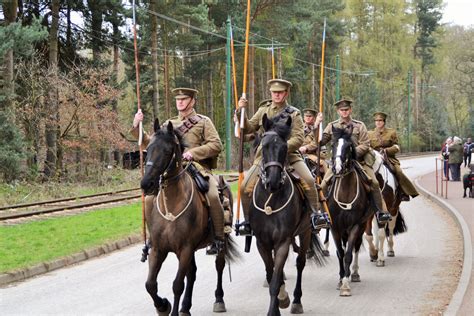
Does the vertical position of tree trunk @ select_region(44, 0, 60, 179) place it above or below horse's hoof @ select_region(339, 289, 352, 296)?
above

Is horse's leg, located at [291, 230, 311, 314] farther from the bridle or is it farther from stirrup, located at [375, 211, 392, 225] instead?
stirrup, located at [375, 211, 392, 225]

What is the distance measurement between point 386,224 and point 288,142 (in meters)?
5.50

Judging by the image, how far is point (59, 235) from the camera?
627 inches

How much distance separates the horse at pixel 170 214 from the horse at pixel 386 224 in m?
5.35

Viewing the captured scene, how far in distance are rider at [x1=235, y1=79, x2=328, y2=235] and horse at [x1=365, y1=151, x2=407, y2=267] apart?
367cm

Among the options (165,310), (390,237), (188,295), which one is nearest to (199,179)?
(188,295)

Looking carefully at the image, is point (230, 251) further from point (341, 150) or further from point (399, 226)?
point (399, 226)

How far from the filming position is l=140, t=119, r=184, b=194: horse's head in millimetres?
7895

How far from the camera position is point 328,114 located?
237 ft

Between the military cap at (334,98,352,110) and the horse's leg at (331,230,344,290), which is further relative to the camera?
the military cap at (334,98,352,110)

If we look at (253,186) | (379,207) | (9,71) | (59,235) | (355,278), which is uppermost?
(9,71)

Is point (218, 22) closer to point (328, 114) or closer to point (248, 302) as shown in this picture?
point (328, 114)

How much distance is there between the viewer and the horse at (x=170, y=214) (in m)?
8.15

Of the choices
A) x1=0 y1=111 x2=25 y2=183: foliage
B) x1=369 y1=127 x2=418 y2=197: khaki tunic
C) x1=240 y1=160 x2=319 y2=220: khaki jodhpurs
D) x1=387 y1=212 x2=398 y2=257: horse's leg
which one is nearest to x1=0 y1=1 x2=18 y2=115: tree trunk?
x1=0 y1=111 x2=25 y2=183: foliage
